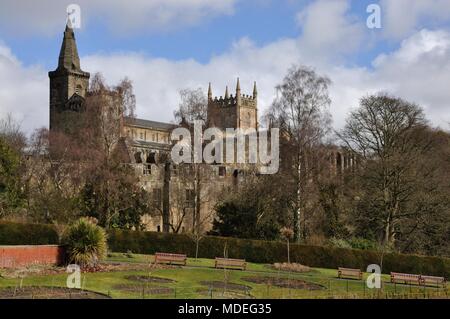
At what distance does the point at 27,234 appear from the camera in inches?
1630

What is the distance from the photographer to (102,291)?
A: 2500cm

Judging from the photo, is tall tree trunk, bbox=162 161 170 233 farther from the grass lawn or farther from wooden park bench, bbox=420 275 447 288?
wooden park bench, bbox=420 275 447 288

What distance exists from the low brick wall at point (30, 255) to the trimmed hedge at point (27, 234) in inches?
353

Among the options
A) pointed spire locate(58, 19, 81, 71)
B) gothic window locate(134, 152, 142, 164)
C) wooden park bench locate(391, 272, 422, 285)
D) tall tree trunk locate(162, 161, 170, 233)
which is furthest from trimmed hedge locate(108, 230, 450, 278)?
pointed spire locate(58, 19, 81, 71)

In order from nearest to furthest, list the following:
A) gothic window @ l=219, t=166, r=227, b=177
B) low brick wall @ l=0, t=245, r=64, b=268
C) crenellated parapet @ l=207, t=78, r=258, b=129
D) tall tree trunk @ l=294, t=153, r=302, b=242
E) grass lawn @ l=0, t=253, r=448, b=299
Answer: grass lawn @ l=0, t=253, r=448, b=299, low brick wall @ l=0, t=245, r=64, b=268, tall tree trunk @ l=294, t=153, r=302, b=242, gothic window @ l=219, t=166, r=227, b=177, crenellated parapet @ l=207, t=78, r=258, b=129

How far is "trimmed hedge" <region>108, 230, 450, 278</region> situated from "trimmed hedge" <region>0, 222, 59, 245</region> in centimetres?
353

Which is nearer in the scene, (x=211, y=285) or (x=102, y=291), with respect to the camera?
(x=102, y=291)

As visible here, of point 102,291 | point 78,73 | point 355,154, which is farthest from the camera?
point 78,73

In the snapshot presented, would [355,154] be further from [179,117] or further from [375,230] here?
[179,117]

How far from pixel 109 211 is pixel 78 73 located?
70.0m

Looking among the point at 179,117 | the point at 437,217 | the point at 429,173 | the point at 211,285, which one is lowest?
the point at 211,285

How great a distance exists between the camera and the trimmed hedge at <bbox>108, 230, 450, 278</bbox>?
39.1m
